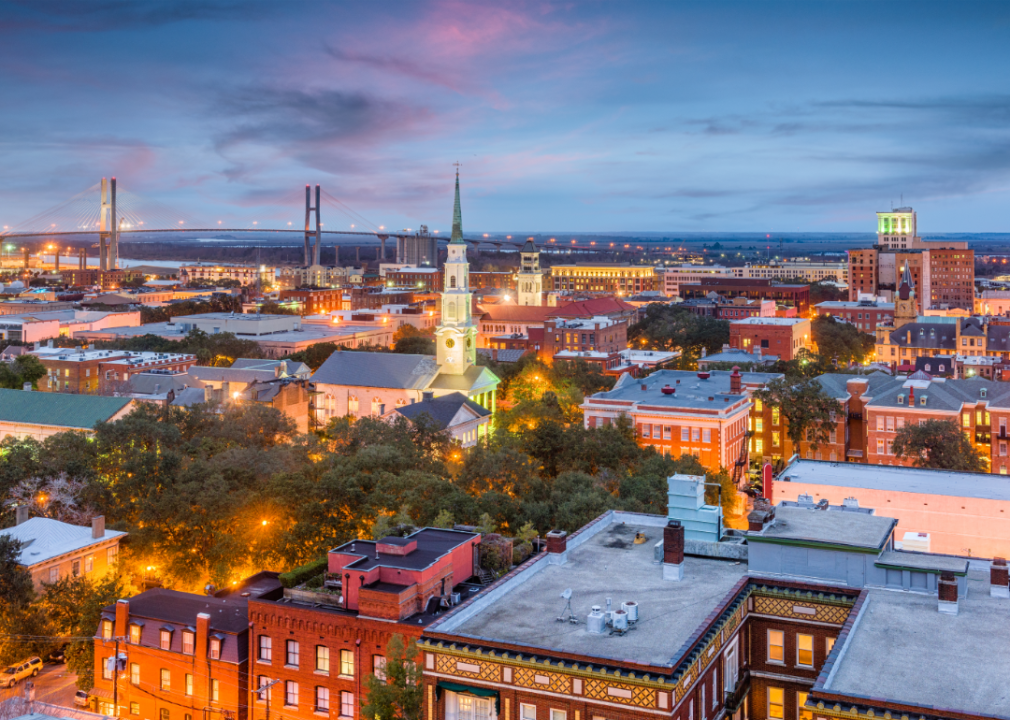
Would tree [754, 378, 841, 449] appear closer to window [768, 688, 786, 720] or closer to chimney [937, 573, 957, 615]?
window [768, 688, 786, 720]

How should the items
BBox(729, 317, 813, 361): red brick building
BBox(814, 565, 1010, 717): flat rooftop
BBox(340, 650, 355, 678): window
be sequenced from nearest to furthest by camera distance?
BBox(814, 565, 1010, 717): flat rooftop → BBox(340, 650, 355, 678): window → BBox(729, 317, 813, 361): red brick building

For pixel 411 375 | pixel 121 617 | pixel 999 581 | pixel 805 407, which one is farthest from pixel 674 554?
pixel 411 375

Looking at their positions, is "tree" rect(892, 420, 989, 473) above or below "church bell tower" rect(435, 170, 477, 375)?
below

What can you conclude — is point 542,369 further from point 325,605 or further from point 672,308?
point 672,308

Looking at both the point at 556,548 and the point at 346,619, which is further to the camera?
the point at 346,619

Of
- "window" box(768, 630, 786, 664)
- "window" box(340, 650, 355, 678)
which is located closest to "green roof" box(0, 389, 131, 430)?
"window" box(340, 650, 355, 678)

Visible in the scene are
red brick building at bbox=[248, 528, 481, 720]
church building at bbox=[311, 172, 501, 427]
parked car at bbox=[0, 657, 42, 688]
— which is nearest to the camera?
red brick building at bbox=[248, 528, 481, 720]

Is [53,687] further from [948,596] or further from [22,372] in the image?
[22,372]
